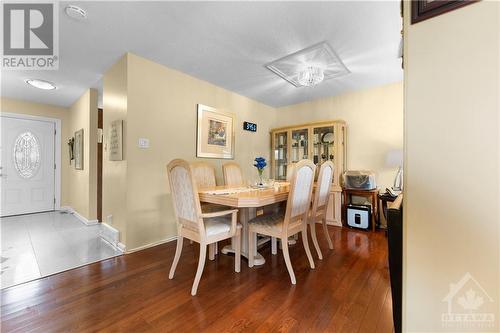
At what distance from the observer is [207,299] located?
154 centimetres

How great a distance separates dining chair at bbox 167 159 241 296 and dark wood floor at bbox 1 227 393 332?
7.7 inches

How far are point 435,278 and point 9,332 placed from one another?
86.3 inches

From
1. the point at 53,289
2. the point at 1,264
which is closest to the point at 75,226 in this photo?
Result: the point at 1,264

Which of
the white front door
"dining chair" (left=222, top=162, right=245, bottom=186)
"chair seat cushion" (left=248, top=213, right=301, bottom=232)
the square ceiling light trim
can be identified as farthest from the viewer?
the white front door

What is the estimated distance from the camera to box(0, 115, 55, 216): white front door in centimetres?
392

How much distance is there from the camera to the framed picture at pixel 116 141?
2428 mm

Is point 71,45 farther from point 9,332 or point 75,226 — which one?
point 75,226

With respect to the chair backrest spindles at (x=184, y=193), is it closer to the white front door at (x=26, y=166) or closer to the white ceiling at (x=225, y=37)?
the white ceiling at (x=225, y=37)

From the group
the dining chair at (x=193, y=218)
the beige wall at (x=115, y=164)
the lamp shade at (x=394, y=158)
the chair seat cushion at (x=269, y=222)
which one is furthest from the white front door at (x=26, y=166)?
the lamp shade at (x=394, y=158)

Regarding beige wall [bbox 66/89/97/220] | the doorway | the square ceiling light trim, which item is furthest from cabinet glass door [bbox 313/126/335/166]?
the doorway

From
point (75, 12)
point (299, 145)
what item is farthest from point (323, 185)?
point (75, 12)

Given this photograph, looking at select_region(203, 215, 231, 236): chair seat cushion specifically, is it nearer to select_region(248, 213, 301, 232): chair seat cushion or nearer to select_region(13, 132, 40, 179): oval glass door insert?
select_region(248, 213, 301, 232): chair seat cushion

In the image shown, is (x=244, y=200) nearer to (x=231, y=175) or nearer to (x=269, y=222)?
(x=269, y=222)

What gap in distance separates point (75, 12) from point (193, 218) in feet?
6.50
